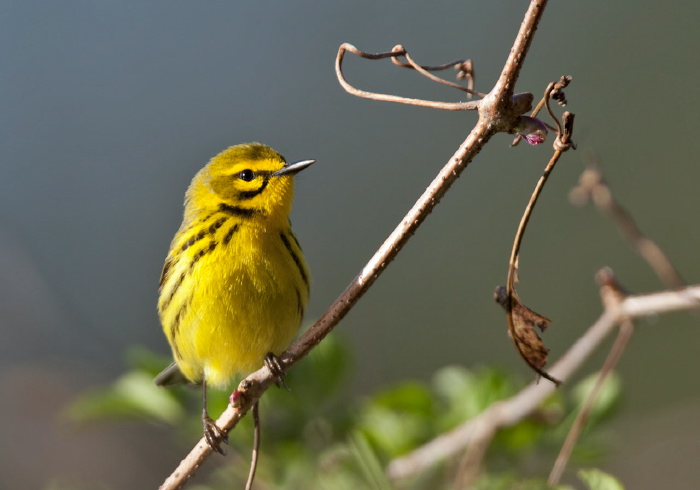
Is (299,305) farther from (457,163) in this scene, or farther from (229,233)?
(457,163)

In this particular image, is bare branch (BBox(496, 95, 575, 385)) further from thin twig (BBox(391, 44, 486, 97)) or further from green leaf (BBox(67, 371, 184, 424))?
green leaf (BBox(67, 371, 184, 424))

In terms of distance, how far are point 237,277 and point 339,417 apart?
2.05 ft

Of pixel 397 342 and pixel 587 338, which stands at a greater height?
pixel 587 338

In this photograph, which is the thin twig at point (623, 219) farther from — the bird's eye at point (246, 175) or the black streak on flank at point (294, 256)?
the bird's eye at point (246, 175)

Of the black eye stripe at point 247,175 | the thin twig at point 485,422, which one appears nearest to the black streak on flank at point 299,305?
the black eye stripe at point 247,175

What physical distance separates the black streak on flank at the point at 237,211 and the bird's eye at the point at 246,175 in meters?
0.12

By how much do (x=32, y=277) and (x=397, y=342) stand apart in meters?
2.42

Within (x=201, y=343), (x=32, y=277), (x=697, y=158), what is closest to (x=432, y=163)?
(x=697, y=158)

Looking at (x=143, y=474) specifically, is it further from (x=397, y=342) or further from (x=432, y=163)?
(x=432, y=163)

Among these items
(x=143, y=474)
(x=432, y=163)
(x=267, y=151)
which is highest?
(x=267, y=151)

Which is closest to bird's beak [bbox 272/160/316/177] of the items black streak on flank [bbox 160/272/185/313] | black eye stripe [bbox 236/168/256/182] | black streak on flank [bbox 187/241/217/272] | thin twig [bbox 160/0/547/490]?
black eye stripe [bbox 236/168/256/182]

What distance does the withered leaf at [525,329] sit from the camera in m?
1.48

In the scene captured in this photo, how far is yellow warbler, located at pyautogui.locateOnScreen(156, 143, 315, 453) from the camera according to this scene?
268 centimetres

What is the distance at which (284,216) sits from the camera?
291cm
